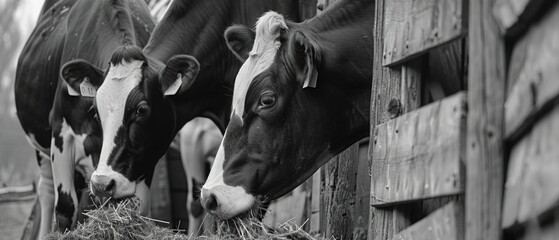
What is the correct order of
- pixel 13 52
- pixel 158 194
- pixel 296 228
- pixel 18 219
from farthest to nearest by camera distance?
pixel 13 52
pixel 158 194
pixel 18 219
pixel 296 228

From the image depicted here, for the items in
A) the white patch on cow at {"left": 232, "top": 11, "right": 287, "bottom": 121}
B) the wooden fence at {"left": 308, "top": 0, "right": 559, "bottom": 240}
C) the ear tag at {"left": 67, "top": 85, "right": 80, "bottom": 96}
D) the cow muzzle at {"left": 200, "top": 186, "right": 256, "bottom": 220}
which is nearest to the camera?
the wooden fence at {"left": 308, "top": 0, "right": 559, "bottom": 240}

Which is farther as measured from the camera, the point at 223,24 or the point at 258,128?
the point at 223,24

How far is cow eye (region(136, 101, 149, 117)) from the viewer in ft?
21.6

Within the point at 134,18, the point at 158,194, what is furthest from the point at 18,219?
the point at 134,18

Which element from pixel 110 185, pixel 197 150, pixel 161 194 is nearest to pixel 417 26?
pixel 110 185

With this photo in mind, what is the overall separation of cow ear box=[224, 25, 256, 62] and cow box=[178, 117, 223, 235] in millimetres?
3161

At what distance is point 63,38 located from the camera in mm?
8273

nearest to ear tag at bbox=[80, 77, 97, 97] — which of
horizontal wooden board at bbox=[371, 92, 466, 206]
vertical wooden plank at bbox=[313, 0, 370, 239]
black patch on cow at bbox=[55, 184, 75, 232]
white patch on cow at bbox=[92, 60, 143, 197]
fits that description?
white patch on cow at bbox=[92, 60, 143, 197]

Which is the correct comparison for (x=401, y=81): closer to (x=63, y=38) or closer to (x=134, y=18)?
(x=134, y=18)

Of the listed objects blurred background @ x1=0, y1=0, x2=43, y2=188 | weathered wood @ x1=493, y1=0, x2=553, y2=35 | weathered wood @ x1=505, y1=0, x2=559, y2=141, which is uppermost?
weathered wood @ x1=493, y1=0, x2=553, y2=35

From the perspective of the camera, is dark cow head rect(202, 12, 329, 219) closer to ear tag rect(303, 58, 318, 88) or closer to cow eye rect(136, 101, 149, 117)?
ear tag rect(303, 58, 318, 88)

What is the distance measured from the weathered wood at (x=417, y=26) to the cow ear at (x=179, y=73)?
2829 millimetres

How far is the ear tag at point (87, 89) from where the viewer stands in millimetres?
7051

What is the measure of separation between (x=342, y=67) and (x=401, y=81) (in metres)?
0.94
